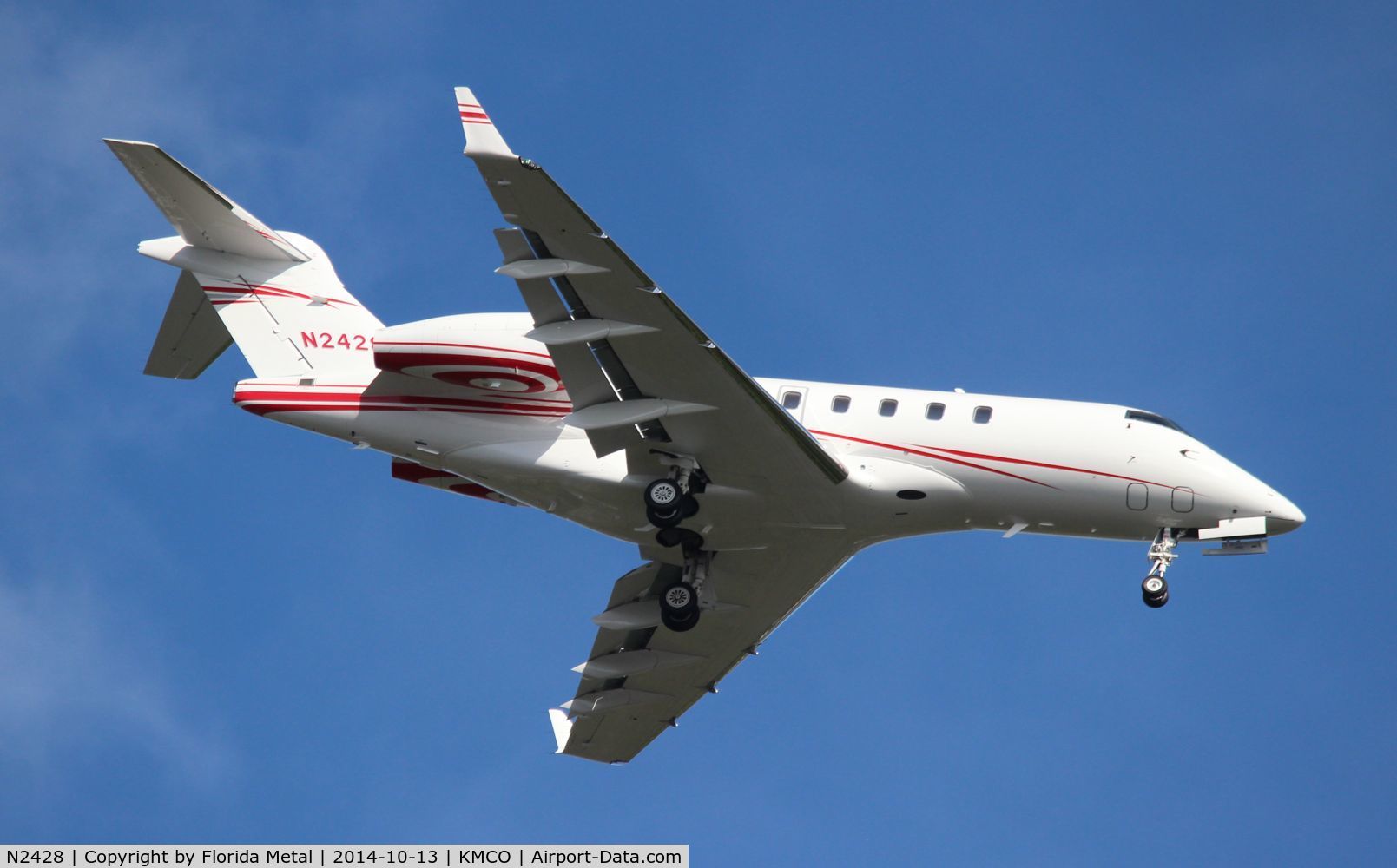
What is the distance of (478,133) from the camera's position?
20.0m

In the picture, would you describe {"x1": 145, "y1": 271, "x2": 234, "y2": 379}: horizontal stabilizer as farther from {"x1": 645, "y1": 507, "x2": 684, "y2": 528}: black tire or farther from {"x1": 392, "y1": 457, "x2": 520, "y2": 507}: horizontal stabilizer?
{"x1": 645, "y1": 507, "x2": 684, "y2": 528}: black tire

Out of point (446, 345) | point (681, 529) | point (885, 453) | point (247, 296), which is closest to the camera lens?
point (446, 345)

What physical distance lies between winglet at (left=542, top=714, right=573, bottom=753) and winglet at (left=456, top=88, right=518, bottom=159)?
12450 millimetres

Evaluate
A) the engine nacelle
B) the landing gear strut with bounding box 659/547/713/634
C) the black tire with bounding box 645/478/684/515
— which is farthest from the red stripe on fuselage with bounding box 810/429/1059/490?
the engine nacelle

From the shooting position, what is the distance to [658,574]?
89.2 feet

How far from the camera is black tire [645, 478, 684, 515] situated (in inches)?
930

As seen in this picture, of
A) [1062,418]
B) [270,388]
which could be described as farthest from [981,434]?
[270,388]

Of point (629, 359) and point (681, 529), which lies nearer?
point (629, 359)

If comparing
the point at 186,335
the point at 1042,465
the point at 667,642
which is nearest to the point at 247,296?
the point at 186,335

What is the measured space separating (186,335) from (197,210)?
1994mm

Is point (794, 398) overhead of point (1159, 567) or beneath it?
overhead

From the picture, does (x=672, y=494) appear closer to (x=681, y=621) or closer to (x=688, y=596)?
(x=688, y=596)

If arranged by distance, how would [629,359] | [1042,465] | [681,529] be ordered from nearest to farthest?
1. [629,359]
2. [1042,465]
3. [681,529]

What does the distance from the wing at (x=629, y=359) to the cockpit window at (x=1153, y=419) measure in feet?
14.4
